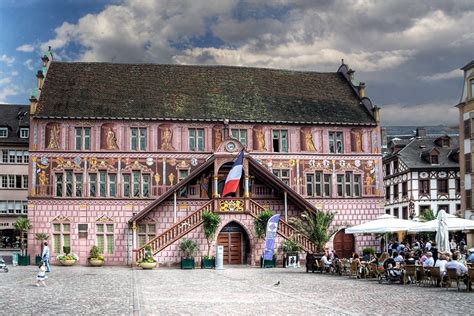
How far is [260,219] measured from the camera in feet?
160

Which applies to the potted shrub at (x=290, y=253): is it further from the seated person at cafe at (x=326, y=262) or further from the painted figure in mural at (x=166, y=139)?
the painted figure in mural at (x=166, y=139)

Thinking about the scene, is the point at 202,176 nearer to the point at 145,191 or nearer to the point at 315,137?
the point at 145,191

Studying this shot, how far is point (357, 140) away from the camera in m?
54.5

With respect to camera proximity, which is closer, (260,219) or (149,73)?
(260,219)

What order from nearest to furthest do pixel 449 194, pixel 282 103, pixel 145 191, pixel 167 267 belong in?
pixel 167 267 → pixel 145 191 → pixel 282 103 → pixel 449 194

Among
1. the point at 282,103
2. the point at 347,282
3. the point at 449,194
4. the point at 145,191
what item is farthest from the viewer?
the point at 449,194

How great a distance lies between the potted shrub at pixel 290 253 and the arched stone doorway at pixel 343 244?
6.73 metres

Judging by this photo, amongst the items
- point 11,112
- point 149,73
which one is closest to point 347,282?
point 149,73

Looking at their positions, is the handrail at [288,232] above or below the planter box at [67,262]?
above

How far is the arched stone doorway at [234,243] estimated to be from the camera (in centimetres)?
4994

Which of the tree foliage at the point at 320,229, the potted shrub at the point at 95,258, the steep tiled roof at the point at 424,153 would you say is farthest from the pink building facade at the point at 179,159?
the steep tiled roof at the point at 424,153

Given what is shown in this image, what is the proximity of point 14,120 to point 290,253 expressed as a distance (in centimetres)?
4273

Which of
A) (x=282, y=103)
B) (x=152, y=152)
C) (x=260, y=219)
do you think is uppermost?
(x=282, y=103)

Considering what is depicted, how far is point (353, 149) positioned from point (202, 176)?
11589 millimetres
